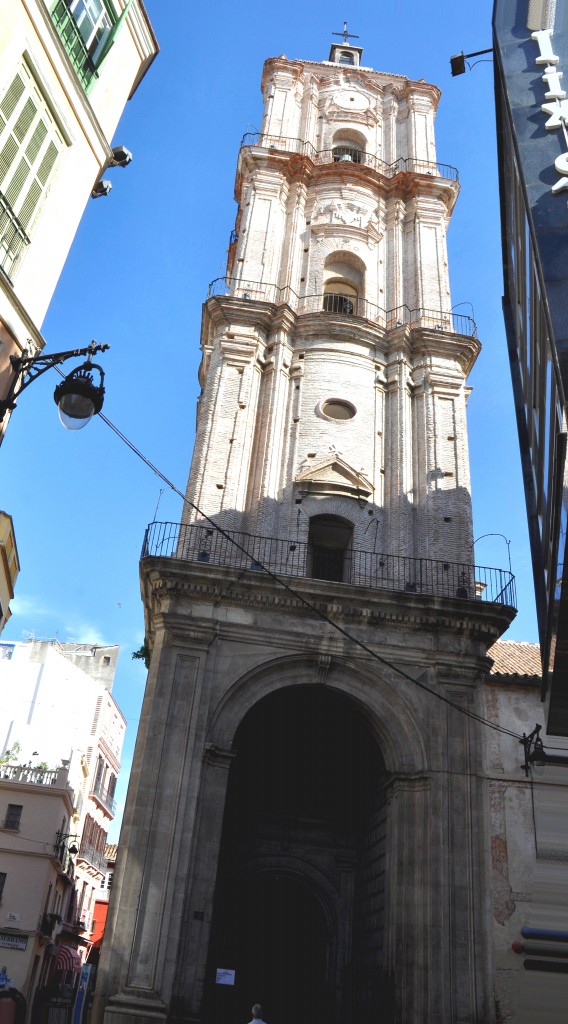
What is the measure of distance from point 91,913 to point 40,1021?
684 inches

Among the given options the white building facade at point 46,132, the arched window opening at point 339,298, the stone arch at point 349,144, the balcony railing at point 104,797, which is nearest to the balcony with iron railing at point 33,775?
the balcony railing at point 104,797

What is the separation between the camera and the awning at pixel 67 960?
36219mm

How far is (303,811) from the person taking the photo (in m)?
19.0

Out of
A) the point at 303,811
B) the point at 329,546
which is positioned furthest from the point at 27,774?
the point at 329,546

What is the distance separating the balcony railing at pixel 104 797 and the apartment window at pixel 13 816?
14.1 metres

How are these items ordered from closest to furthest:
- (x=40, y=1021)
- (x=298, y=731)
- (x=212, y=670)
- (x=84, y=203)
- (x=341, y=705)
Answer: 1. (x=84, y=203)
2. (x=212, y=670)
3. (x=341, y=705)
4. (x=298, y=731)
5. (x=40, y=1021)

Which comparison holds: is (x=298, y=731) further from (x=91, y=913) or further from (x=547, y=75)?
(x=91, y=913)

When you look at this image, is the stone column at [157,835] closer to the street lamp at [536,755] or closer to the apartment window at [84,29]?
the street lamp at [536,755]

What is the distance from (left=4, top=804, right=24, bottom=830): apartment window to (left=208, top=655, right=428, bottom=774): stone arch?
18.9m

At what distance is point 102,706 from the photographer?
4812cm

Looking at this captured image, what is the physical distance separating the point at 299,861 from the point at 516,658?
24.2 ft

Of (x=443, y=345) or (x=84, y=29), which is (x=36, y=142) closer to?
(x=84, y=29)

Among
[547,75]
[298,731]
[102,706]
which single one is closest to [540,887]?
[298,731]

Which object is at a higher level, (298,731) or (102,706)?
(102,706)
